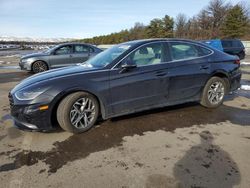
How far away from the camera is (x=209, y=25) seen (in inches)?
2424

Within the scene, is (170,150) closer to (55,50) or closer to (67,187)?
(67,187)

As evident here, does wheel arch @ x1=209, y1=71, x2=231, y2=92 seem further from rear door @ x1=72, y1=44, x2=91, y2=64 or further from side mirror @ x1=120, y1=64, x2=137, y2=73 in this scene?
rear door @ x1=72, y1=44, x2=91, y2=64

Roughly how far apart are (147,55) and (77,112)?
1695 mm

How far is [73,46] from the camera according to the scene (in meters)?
11.6

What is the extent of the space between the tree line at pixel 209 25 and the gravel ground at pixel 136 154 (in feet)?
173

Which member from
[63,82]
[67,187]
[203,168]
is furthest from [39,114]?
[203,168]

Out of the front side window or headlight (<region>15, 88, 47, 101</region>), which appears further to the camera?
the front side window

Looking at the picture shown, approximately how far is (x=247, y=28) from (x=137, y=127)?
55.0 meters

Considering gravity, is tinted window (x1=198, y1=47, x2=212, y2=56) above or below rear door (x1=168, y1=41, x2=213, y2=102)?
above

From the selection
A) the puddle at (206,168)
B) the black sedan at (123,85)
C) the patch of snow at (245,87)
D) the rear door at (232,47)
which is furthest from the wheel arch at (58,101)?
the rear door at (232,47)

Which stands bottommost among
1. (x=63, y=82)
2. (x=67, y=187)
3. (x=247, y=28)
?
(x=67, y=187)

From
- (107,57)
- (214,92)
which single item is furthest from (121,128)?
(214,92)

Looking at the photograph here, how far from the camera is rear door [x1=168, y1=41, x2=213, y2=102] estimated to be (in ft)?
15.9

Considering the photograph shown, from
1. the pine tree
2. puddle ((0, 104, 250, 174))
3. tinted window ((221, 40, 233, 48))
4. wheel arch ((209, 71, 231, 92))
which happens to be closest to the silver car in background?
puddle ((0, 104, 250, 174))
